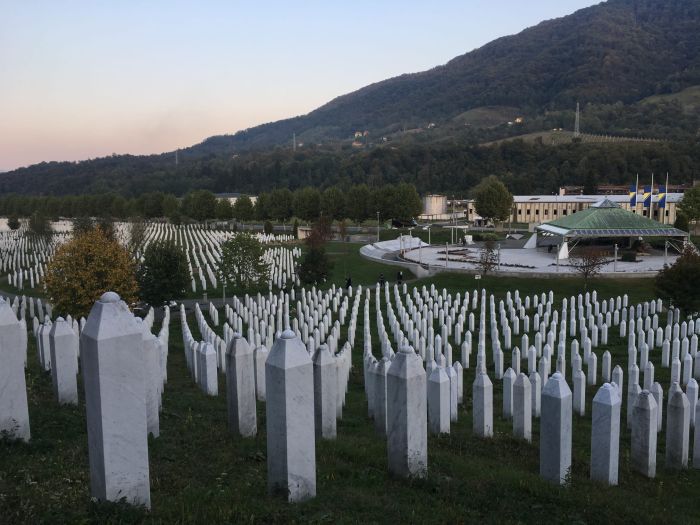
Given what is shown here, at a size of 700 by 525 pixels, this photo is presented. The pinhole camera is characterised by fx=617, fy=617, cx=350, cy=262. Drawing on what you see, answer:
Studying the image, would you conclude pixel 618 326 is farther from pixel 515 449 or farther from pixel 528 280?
pixel 515 449

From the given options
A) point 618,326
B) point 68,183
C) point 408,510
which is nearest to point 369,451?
point 408,510

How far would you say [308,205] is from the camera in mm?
81188

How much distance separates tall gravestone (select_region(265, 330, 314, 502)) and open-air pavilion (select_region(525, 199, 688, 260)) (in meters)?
41.4

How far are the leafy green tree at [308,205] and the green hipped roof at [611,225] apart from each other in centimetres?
3700

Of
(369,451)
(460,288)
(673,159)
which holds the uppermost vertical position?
(673,159)

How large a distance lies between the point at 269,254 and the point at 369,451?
39.4 meters

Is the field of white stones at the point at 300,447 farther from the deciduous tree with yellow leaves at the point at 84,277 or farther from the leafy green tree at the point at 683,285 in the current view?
the leafy green tree at the point at 683,285

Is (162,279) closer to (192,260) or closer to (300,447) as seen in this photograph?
(192,260)

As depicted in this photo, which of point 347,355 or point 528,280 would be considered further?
point 528,280

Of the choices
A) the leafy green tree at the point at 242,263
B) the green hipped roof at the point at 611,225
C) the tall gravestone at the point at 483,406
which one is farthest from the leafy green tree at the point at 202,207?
the tall gravestone at the point at 483,406

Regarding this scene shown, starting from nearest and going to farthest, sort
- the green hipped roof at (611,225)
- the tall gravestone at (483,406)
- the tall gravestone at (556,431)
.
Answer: the tall gravestone at (556,431), the tall gravestone at (483,406), the green hipped roof at (611,225)

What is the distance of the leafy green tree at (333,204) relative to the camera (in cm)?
7900

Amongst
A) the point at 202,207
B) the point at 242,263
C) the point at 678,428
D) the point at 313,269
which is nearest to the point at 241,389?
the point at 678,428

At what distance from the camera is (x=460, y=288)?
3559 centimetres
